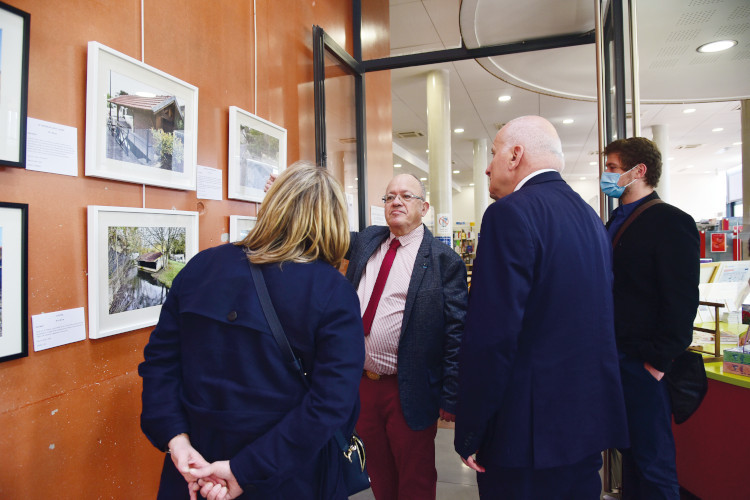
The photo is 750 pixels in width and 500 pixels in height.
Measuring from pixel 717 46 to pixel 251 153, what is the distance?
9.96 feet

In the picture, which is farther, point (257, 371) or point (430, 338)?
point (430, 338)

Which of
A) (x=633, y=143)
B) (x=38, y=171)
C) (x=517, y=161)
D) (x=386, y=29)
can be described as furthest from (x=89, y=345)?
(x=386, y=29)

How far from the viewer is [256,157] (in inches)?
85.4

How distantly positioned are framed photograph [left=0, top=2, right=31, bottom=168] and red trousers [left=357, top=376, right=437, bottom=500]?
1.45m

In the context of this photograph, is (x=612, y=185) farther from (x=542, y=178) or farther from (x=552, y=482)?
(x=552, y=482)

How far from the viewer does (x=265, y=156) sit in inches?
88.4

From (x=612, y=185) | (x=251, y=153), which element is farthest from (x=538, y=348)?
(x=251, y=153)

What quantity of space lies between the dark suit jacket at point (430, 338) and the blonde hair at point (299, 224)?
0.74m

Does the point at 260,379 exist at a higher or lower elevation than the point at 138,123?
lower

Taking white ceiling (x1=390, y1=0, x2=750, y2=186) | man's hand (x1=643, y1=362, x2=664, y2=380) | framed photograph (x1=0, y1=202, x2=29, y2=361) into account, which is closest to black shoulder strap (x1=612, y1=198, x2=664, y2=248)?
man's hand (x1=643, y1=362, x2=664, y2=380)

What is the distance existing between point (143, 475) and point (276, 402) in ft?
3.09

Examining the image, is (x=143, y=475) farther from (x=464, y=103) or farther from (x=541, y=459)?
(x=464, y=103)

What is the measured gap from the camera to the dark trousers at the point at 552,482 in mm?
1253

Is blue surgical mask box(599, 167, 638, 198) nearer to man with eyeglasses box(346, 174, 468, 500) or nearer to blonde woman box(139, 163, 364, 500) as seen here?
man with eyeglasses box(346, 174, 468, 500)
